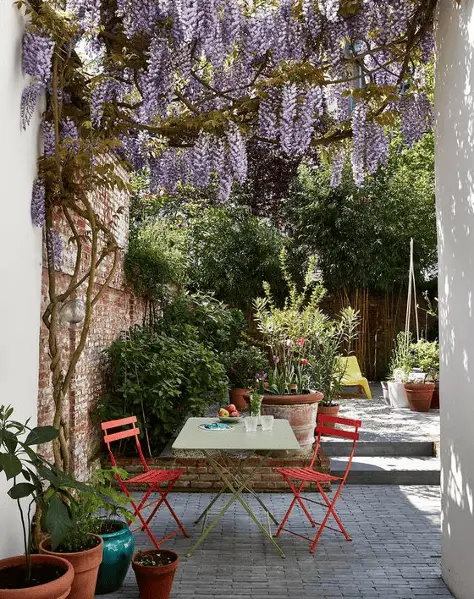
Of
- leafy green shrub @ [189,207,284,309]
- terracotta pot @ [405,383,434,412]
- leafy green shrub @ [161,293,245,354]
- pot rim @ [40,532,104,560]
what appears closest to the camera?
pot rim @ [40,532,104,560]

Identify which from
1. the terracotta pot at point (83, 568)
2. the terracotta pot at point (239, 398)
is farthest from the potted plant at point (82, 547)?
the terracotta pot at point (239, 398)

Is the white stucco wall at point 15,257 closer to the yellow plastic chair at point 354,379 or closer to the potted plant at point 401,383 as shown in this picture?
the potted plant at point 401,383

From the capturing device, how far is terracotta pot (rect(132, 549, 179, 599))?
3.07 metres

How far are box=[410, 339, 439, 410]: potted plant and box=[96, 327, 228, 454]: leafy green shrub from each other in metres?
3.68

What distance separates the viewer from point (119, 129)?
4066 millimetres

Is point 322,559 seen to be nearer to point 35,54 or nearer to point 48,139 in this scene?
point 48,139

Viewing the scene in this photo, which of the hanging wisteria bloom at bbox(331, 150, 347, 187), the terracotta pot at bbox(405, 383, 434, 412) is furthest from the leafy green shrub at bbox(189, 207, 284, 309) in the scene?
the hanging wisteria bloom at bbox(331, 150, 347, 187)

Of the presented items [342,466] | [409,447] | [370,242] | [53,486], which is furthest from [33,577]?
[370,242]

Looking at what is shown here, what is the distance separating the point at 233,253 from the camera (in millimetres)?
11117

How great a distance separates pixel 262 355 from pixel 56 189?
466 centimetres

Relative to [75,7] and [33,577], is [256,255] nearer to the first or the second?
[75,7]

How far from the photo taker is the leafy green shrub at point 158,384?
5395mm

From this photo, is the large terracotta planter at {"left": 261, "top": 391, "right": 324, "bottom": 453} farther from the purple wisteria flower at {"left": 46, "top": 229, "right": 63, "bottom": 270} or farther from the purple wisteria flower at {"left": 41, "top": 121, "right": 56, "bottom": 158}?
the purple wisteria flower at {"left": 41, "top": 121, "right": 56, "bottom": 158}

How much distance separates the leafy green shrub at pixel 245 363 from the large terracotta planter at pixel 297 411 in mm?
1851
